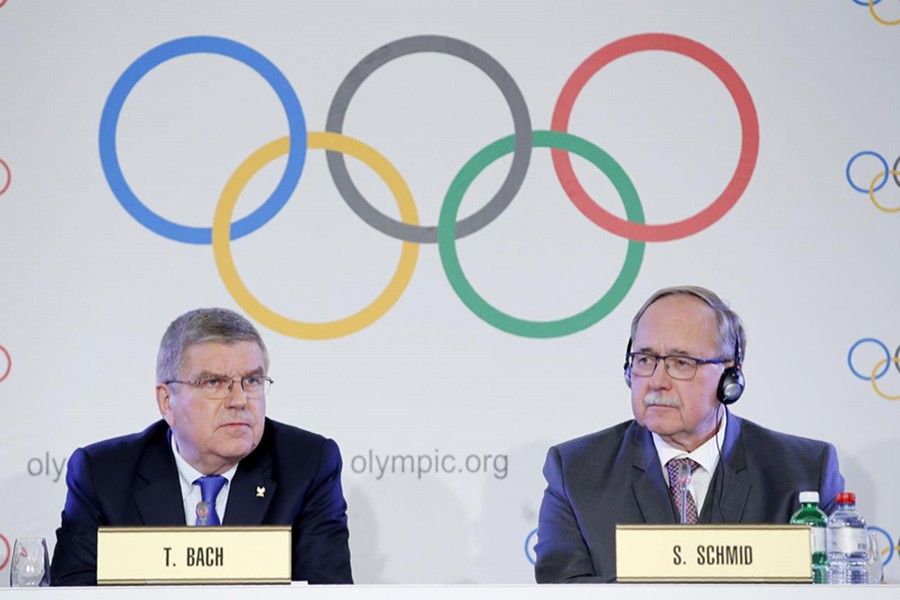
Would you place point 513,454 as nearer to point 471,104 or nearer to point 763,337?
point 763,337

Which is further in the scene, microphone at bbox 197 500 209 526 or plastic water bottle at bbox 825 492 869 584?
microphone at bbox 197 500 209 526

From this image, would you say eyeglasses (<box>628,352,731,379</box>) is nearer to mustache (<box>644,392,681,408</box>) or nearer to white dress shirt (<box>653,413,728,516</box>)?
mustache (<box>644,392,681,408</box>)

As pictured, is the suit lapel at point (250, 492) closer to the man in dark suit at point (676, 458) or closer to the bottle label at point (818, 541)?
the man in dark suit at point (676, 458)

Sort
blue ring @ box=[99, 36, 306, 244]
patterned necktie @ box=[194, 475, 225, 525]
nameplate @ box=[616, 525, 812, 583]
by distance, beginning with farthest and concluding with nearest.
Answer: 1. blue ring @ box=[99, 36, 306, 244]
2. patterned necktie @ box=[194, 475, 225, 525]
3. nameplate @ box=[616, 525, 812, 583]

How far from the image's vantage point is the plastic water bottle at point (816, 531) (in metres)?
3.18

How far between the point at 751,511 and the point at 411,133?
1990 mm

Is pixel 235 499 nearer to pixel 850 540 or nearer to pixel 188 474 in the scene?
pixel 188 474

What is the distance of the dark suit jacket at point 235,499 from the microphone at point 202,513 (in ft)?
0.19

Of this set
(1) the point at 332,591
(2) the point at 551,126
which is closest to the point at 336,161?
(2) the point at 551,126

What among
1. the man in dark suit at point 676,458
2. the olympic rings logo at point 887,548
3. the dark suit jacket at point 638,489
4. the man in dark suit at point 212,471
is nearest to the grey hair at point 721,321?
the man in dark suit at point 676,458

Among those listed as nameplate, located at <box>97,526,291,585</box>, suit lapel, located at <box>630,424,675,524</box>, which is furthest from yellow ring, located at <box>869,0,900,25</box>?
nameplate, located at <box>97,526,291,585</box>

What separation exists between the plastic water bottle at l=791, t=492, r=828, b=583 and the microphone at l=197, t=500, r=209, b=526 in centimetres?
170

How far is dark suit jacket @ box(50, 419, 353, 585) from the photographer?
152 inches

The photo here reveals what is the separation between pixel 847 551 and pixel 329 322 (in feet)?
7.39
